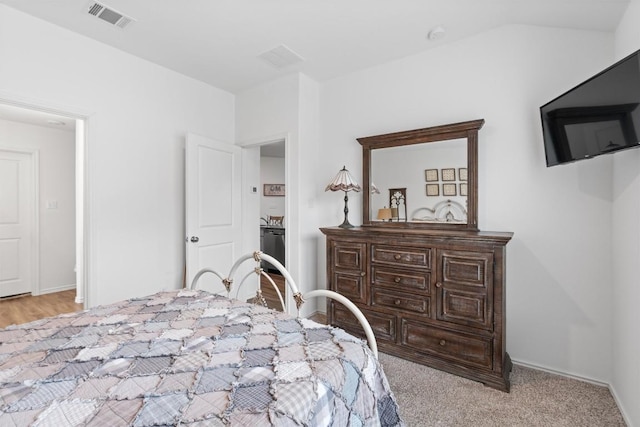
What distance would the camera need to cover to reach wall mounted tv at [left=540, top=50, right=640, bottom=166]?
1.45 meters

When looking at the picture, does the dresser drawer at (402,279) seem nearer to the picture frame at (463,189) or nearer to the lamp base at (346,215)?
the lamp base at (346,215)

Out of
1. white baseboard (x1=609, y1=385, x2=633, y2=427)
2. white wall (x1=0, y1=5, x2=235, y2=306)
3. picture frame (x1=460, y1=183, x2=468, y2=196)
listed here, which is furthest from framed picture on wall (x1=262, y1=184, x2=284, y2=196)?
white baseboard (x1=609, y1=385, x2=633, y2=427)

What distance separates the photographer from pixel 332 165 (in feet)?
11.4

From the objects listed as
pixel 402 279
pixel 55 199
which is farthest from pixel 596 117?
pixel 55 199

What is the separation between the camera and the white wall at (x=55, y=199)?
4.34m

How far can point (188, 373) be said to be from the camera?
40.2 inches

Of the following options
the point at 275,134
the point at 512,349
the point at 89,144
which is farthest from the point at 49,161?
the point at 512,349

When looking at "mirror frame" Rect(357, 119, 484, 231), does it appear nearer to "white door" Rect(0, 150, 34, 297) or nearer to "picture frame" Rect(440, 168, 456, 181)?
"picture frame" Rect(440, 168, 456, 181)

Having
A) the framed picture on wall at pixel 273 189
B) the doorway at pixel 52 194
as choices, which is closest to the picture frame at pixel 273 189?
the framed picture on wall at pixel 273 189

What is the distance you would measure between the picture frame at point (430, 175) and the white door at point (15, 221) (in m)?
5.24

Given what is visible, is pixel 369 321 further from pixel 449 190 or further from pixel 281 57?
pixel 281 57

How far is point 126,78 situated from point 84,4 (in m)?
0.77

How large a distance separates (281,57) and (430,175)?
181cm

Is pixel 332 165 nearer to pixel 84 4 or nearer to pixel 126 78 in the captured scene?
pixel 126 78
